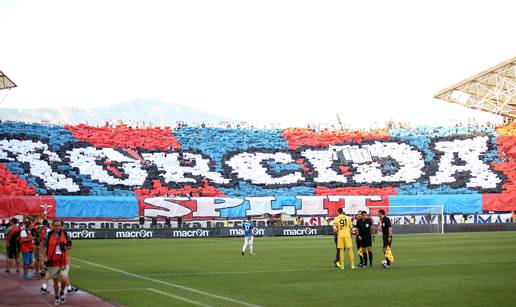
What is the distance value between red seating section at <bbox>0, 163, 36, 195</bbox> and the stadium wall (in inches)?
3.6

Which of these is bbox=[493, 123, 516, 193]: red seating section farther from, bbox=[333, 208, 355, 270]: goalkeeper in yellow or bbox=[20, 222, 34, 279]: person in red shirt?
bbox=[20, 222, 34, 279]: person in red shirt

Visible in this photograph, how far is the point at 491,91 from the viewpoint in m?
82.1

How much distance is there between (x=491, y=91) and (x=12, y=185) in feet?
159

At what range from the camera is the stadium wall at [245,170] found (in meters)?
68.0

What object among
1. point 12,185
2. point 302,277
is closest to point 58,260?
point 302,277

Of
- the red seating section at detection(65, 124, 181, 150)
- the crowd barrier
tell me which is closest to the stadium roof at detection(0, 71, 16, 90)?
the crowd barrier

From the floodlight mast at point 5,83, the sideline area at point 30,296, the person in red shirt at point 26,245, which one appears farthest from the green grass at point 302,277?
the floodlight mast at point 5,83

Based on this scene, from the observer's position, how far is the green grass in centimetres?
1945

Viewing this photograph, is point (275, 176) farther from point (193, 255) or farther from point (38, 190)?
point (193, 255)

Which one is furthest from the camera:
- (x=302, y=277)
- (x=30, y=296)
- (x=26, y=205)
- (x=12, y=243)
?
(x=26, y=205)

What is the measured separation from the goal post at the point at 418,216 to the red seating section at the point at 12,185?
95.7 feet

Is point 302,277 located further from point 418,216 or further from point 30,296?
point 418,216

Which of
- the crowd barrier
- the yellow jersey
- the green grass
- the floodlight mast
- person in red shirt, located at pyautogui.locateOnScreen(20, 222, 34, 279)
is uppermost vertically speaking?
the floodlight mast

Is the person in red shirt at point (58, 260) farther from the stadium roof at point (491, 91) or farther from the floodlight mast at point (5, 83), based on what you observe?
the stadium roof at point (491, 91)
